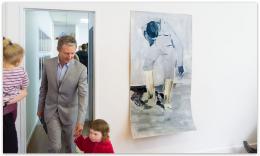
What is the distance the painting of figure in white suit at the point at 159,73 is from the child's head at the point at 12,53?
23.3 inches

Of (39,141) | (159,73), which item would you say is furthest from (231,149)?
(39,141)

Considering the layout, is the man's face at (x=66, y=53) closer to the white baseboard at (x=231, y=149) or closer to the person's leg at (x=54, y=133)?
the person's leg at (x=54, y=133)


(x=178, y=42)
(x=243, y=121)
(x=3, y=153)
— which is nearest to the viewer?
(x=3, y=153)

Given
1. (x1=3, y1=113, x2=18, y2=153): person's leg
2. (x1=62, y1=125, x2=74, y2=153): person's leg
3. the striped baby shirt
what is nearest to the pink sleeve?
the striped baby shirt

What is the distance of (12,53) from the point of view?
4.89ft

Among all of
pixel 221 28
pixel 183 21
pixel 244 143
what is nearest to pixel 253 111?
pixel 244 143

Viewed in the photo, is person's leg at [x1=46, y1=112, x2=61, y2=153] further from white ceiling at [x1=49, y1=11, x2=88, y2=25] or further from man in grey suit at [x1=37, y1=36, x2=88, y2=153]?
white ceiling at [x1=49, y1=11, x2=88, y2=25]

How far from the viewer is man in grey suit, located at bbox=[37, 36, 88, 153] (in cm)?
155

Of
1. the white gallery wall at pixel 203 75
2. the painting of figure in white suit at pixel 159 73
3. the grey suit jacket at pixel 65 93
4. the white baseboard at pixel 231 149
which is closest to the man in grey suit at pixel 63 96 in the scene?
the grey suit jacket at pixel 65 93

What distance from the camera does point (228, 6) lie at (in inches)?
72.4

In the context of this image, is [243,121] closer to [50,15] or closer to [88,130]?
[88,130]

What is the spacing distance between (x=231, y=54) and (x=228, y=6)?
295mm

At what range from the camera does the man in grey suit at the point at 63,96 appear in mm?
1553

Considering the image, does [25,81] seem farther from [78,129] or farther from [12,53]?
[78,129]
